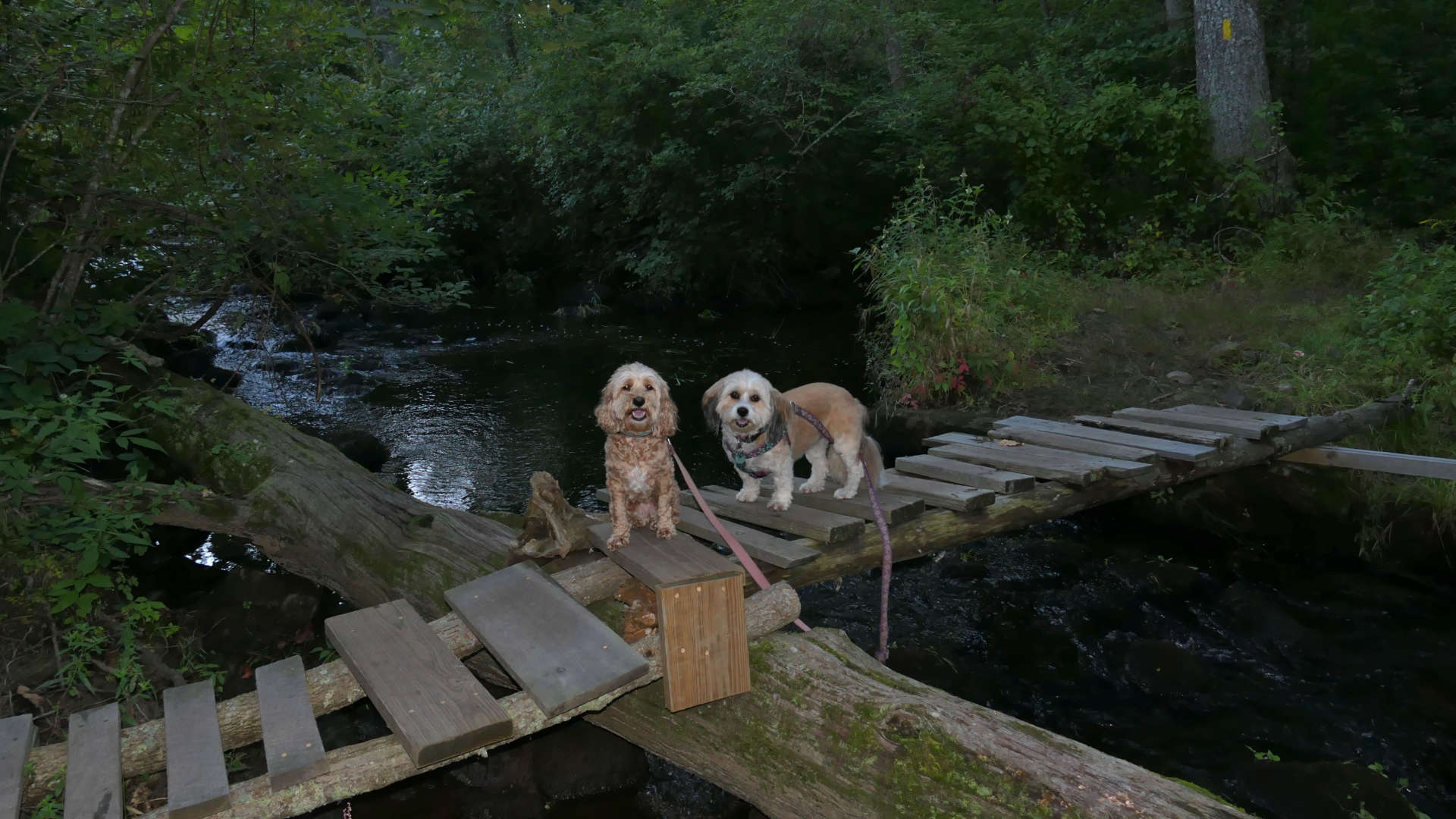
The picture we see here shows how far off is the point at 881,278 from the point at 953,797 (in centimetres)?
848

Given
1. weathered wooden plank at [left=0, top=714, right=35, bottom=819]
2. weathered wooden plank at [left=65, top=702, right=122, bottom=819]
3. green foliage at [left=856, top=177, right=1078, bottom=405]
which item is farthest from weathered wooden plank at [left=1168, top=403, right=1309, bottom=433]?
weathered wooden plank at [left=0, top=714, right=35, bottom=819]

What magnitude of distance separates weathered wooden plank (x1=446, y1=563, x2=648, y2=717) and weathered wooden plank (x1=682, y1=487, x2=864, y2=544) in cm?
142

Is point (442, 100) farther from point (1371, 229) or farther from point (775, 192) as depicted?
point (1371, 229)

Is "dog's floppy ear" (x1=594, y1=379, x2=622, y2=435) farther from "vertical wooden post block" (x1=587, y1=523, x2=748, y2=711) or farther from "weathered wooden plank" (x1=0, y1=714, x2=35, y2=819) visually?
"weathered wooden plank" (x1=0, y1=714, x2=35, y2=819)

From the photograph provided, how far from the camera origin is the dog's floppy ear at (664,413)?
4.39 metres

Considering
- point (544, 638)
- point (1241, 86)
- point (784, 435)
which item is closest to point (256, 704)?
point (544, 638)

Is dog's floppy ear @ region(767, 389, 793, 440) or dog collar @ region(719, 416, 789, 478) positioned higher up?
dog's floppy ear @ region(767, 389, 793, 440)

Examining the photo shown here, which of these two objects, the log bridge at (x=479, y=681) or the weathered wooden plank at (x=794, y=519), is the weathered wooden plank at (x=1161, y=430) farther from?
the weathered wooden plank at (x=794, y=519)

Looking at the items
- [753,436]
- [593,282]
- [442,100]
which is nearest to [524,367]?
[442,100]

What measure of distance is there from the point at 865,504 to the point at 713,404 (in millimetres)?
1138

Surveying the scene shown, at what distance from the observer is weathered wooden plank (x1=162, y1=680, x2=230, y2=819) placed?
2980 mm

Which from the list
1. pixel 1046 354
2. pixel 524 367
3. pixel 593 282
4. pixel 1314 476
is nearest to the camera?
pixel 1314 476

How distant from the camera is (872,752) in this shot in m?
3.18

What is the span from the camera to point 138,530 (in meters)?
5.26
